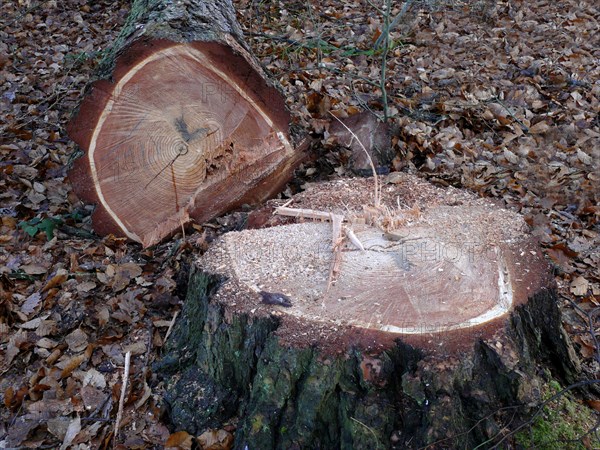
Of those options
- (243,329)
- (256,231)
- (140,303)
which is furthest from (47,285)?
(243,329)

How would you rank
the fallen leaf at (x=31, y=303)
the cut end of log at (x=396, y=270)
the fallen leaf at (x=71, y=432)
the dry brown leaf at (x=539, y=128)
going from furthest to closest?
the dry brown leaf at (x=539, y=128) < the fallen leaf at (x=31, y=303) < the fallen leaf at (x=71, y=432) < the cut end of log at (x=396, y=270)

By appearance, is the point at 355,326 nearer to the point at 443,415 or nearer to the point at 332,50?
the point at 443,415

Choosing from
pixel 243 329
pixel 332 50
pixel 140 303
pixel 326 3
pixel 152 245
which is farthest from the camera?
pixel 326 3

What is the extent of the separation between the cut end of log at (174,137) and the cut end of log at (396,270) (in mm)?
850

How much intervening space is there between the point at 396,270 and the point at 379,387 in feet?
1.61

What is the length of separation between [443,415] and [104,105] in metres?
2.37

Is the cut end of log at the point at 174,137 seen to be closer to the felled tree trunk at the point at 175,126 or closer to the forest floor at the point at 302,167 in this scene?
the felled tree trunk at the point at 175,126

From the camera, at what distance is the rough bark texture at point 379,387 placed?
6.33 feet

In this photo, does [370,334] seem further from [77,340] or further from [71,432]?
[77,340]

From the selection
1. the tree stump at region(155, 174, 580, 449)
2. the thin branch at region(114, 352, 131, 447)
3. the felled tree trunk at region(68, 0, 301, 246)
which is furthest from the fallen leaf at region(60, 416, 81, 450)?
the felled tree trunk at region(68, 0, 301, 246)

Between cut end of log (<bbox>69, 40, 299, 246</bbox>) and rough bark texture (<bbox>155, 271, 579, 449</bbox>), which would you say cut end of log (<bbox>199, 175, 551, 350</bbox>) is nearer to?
rough bark texture (<bbox>155, 271, 579, 449</bbox>)

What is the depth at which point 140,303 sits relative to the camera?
9.85 ft

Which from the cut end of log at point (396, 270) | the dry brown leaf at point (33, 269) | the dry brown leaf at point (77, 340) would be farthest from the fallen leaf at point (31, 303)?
the cut end of log at point (396, 270)

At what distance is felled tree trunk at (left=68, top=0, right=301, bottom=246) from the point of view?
3117 millimetres
